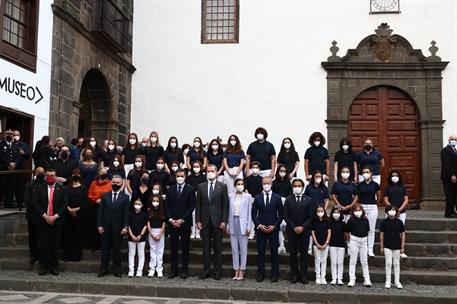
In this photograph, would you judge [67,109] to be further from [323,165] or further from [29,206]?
[323,165]

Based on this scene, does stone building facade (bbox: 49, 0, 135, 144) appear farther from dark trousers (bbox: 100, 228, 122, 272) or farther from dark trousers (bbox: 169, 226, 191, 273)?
dark trousers (bbox: 169, 226, 191, 273)

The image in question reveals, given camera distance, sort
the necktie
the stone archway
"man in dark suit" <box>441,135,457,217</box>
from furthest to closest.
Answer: the stone archway → "man in dark suit" <box>441,135,457,217</box> → the necktie

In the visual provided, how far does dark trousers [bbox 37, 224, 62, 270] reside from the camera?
852 centimetres

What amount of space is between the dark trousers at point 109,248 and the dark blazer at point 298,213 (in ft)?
8.52

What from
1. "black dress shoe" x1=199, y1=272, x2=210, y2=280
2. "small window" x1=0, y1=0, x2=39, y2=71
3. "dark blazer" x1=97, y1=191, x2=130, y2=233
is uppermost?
"small window" x1=0, y1=0, x2=39, y2=71

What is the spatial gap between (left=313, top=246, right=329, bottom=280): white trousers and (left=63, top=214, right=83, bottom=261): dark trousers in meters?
3.75

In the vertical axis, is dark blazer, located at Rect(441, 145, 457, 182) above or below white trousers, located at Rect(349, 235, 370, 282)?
above

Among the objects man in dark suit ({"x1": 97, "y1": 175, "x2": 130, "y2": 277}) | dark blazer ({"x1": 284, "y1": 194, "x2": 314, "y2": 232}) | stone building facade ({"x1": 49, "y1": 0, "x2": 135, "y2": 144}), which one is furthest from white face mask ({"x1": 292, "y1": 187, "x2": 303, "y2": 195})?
stone building facade ({"x1": 49, "y1": 0, "x2": 135, "y2": 144})

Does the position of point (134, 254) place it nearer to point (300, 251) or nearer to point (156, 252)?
point (156, 252)

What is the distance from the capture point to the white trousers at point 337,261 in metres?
8.11

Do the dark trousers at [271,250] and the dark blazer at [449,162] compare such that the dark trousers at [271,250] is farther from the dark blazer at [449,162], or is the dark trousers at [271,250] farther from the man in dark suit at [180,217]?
the dark blazer at [449,162]

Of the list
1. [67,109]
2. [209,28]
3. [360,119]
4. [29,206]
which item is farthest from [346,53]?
[29,206]

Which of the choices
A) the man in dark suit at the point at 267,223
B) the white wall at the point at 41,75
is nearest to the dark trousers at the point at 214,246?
the man in dark suit at the point at 267,223

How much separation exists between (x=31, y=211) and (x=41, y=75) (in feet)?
12.5
